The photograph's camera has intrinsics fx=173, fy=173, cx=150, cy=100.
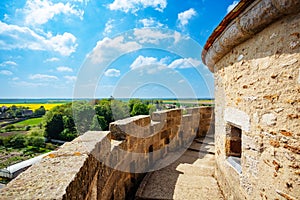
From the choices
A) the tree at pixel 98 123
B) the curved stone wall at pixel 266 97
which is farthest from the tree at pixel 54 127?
the curved stone wall at pixel 266 97

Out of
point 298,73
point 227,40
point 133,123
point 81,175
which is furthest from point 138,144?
point 298,73

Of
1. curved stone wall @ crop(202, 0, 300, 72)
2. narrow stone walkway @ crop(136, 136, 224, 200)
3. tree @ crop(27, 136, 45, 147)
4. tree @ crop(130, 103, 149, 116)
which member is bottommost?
tree @ crop(27, 136, 45, 147)

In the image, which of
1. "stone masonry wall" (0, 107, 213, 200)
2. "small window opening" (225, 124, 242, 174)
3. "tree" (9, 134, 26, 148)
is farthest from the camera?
"tree" (9, 134, 26, 148)

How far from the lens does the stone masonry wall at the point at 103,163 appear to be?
1031mm

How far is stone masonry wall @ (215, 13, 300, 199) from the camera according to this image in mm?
1405

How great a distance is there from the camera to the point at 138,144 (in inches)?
127

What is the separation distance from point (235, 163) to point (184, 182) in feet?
3.51

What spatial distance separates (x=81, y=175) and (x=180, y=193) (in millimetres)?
2097

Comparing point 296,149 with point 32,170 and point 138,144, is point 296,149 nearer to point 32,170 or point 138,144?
point 32,170

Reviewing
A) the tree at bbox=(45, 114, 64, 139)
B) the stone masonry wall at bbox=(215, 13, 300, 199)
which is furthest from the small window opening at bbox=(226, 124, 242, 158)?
the tree at bbox=(45, 114, 64, 139)

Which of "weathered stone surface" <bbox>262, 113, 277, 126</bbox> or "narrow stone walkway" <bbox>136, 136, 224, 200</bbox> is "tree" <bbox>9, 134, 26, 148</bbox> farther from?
"weathered stone surface" <bbox>262, 113, 277, 126</bbox>

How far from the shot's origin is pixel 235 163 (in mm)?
2531

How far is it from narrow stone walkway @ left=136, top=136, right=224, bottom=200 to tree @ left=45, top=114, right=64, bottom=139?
27142mm

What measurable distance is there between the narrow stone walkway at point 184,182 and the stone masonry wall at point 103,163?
9.7 inches
